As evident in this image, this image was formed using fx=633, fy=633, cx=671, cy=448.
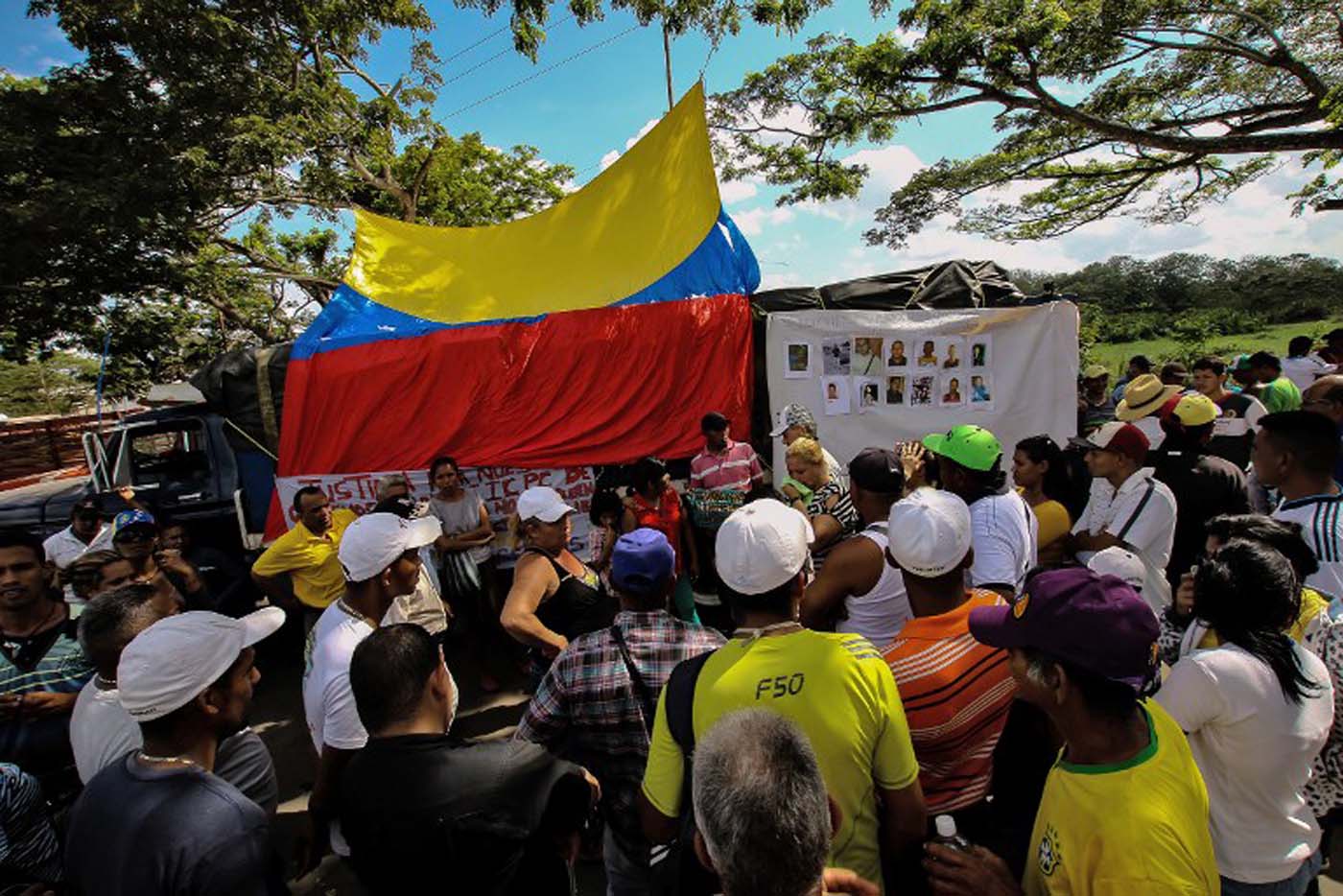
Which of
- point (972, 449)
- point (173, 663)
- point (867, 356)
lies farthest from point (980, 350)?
point (173, 663)

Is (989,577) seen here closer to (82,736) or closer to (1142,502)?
(1142,502)

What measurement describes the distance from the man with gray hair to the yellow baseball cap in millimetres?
3781

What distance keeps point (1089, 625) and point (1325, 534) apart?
2109 mm

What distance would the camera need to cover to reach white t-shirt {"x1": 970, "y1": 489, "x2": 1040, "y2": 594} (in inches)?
101

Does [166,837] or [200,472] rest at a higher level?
[200,472]

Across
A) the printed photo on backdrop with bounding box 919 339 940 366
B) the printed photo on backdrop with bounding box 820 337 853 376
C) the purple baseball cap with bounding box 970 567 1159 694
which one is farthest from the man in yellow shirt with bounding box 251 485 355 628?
the printed photo on backdrop with bounding box 919 339 940 366

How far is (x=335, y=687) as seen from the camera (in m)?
2.29

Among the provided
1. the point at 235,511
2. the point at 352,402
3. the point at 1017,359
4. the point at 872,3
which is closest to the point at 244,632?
the point at 352,402

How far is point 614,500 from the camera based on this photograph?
4.20 m

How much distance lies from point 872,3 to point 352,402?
305 inches

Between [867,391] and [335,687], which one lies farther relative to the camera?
[867,391]

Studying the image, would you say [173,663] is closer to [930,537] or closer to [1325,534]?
[930,537]

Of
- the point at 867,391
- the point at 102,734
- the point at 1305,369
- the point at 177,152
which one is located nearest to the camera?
the point at 102,734

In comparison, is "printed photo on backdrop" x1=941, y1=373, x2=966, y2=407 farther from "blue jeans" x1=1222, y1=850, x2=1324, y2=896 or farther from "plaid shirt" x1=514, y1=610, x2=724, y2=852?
"plaid shirt" x1=514, y1=610, x2=724, y2=852
